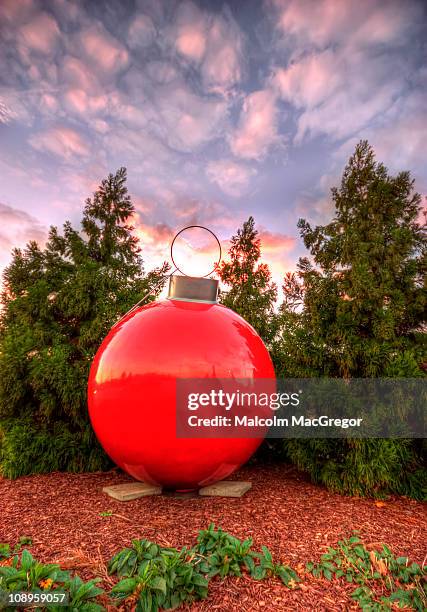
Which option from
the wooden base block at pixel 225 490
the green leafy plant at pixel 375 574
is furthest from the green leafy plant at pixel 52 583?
the wooden base block at pixel 225 490

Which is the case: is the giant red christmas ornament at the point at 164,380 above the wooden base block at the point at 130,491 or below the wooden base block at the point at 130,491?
above

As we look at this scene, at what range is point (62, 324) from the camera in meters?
7.20

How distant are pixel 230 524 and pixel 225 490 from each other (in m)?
0.93

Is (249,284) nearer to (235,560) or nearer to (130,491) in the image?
(130,491)

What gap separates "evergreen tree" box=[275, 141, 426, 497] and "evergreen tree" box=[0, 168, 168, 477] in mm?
3116

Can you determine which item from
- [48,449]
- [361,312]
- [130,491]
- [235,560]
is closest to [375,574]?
[235,560]

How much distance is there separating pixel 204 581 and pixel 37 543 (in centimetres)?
170

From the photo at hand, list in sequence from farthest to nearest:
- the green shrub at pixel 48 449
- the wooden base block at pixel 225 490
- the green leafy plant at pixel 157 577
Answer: the green shrub at pixel 48 449
the wooden base block at pixel 225 490
the green leafy plant at pixel 157 577

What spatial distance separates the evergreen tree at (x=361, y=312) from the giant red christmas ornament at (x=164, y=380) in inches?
56.8

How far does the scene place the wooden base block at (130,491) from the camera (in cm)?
471

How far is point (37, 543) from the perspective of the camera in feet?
11.7

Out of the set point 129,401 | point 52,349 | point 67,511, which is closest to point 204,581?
point 129,401

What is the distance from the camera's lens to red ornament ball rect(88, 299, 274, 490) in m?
4.11

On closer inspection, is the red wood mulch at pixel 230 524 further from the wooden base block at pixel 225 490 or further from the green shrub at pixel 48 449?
the green shrub at pixel 48 449
